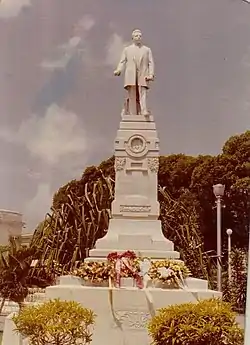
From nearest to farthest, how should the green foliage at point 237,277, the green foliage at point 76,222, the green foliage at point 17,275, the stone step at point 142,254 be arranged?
the stone step at point 142,254 < the green foliage at point 237,277 < the green foliage at point 17,275 < the green foliage at point 76,222

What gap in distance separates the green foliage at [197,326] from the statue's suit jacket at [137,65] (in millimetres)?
2105

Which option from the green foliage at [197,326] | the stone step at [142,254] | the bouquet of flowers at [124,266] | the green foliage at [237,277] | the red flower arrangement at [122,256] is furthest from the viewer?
the green foliage at [237,277]

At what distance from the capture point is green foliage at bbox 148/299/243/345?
411 cm

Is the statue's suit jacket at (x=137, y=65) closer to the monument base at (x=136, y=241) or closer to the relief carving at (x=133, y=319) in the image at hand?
the monument base at (x=136, y=241)

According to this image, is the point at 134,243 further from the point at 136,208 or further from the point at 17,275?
the point at 17,275

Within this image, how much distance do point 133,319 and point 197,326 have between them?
0.95 metres

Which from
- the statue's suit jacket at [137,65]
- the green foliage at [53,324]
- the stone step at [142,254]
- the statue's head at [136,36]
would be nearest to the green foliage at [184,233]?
the stone step at [142,254]

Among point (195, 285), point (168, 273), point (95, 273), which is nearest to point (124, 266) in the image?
point (95, 273)

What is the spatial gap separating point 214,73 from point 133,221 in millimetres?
1486

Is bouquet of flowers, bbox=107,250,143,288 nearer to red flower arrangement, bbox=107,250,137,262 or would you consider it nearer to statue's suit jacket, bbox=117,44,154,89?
red flower arrangement, bbox=107,250,137,262

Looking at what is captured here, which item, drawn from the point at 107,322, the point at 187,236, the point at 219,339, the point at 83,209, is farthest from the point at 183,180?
the point at 219,339

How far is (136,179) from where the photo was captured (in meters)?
5.69

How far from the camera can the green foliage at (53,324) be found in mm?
4184

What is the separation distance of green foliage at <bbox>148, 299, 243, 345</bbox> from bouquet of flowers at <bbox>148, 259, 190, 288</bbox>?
0.80 meters
